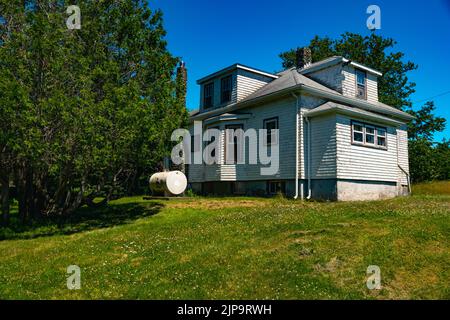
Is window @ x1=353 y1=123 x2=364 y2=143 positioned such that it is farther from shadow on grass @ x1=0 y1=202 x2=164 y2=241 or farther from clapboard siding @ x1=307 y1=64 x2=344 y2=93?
shadow on grass @ x1=0 y1=202 x2=164 y2=241

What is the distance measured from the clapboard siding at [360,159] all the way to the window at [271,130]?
3.66 metres

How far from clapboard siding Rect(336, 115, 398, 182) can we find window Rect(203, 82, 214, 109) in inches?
415

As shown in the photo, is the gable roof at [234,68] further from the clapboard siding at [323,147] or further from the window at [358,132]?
the window at [358,132]

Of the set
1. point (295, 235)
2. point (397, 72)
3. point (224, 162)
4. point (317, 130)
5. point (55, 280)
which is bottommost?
point (55, 280)

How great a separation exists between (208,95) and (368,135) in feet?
38.4

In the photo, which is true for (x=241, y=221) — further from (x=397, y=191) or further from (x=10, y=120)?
(x=397, y=191)

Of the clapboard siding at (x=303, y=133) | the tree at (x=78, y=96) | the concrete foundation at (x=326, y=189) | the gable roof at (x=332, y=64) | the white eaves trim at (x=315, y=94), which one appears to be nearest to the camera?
the tree at (x=78, y=96)

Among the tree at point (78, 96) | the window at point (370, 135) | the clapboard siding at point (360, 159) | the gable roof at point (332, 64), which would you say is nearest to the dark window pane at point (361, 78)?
the gable roof at point (332, 64)

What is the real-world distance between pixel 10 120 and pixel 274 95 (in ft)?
43.6

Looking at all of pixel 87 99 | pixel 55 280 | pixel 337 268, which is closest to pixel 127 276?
pixel 55 280

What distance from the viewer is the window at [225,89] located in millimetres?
25203

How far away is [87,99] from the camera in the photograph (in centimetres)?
1272

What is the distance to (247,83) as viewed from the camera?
81.5ft

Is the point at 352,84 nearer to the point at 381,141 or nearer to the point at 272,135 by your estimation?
the point at 381,141
